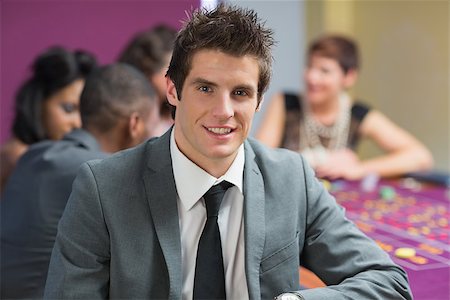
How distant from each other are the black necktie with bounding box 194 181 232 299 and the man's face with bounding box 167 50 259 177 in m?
0.11

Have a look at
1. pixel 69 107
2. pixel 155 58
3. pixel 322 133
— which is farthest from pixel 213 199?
pixel 322 133

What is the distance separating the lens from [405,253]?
7.35 ft

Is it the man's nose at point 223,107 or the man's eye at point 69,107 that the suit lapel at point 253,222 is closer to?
the man's nose at point 223,107

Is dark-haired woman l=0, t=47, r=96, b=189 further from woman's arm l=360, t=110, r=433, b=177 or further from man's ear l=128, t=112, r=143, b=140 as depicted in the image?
woman's arm l=360, t=110, r=433, b=177

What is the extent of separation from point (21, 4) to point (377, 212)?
9.92ft

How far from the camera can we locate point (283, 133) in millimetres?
4066

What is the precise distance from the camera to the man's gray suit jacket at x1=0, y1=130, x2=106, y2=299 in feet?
7.64

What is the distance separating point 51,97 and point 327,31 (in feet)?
10.0

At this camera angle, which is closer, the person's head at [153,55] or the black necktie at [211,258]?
the black necktie at [211,258]

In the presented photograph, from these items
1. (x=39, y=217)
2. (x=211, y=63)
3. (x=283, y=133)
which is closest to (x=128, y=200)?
(x=211, y=63)

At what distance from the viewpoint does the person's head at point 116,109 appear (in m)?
2.47

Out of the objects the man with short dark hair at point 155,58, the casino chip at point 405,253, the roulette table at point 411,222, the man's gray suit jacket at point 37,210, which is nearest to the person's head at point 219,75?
the roulette table at point 411,222

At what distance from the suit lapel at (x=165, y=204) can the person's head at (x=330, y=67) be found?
2424 millimetres

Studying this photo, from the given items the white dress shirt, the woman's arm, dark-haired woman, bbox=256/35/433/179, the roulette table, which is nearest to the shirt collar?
the white dress shirt
